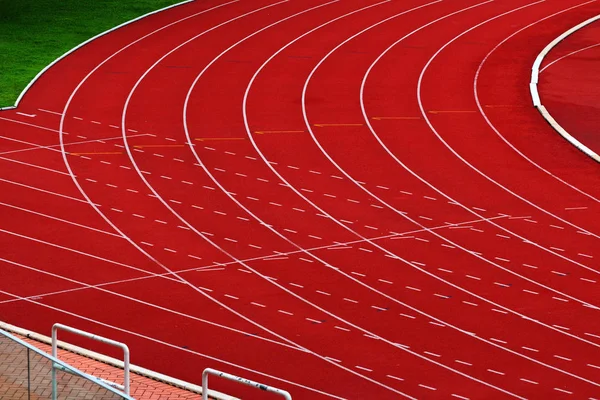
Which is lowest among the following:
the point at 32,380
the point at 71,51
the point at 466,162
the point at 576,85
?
the point at 466,162

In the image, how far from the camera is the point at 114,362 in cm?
1447

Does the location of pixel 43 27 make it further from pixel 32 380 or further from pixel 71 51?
pixel 32 380

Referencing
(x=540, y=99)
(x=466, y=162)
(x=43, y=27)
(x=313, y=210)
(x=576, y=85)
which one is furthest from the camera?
(x=43, y=27)

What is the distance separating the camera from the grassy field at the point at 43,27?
2839cm

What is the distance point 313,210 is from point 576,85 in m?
9.55

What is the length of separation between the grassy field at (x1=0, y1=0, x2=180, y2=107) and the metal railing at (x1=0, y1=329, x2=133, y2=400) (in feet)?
53.4

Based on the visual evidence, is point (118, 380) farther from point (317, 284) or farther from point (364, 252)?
point (364, 252)

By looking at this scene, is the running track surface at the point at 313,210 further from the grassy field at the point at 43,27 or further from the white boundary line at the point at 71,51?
the grassy field at the point at 43,27

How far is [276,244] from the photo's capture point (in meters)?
18.9

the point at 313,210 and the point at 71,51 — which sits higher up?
the point at 71,51

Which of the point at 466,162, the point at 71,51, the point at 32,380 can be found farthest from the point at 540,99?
the point at 32,380

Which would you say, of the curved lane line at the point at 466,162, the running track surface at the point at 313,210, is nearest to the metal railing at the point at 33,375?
the running track surface at the point at 313,210

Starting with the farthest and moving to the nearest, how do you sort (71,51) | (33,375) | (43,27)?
(43,27) < (71,51) < (33,375)

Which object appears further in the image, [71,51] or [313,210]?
[71,51]
